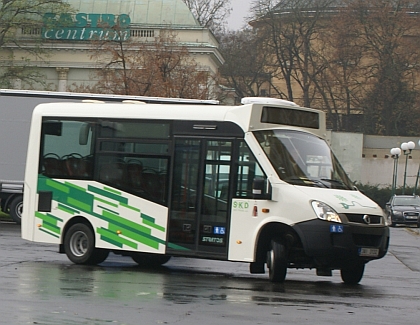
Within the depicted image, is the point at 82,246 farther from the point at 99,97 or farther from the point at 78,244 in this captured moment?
the point at 99,97

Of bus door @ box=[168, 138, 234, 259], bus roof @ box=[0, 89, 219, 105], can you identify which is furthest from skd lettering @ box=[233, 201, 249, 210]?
bus roof @ box=[0, 89, 219, 105]

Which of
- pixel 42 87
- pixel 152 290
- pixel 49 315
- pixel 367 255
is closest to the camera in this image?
pixel 49 315

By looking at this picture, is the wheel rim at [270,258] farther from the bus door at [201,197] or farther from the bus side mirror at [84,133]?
the bus side mirror at [84,133]

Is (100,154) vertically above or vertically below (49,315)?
above

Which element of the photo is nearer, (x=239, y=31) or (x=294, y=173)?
(x=294, y=173)

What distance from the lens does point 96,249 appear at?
644 inches

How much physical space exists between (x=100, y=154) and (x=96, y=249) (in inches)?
61.0

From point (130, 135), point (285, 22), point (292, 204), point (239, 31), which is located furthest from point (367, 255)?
point (239, 31)

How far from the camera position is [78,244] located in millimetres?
16516

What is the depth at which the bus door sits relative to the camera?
15.0 m

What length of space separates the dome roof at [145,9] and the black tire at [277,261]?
55.7 m

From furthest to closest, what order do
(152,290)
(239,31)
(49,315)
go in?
(239,31) → (152,290) → (49,315)

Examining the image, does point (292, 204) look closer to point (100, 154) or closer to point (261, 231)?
point (261, 231)

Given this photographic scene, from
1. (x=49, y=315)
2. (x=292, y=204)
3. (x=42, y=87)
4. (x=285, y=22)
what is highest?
(x=285, y=22)
